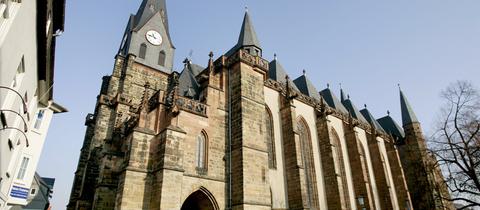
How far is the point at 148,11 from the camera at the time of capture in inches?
1014

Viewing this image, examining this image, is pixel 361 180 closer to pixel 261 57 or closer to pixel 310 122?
pixel 310 122

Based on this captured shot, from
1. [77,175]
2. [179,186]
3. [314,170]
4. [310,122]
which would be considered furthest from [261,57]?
[77,175]

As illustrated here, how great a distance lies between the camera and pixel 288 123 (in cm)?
1622

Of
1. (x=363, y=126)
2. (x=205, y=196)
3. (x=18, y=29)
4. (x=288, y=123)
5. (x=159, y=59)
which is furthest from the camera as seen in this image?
(x=363, y=126)

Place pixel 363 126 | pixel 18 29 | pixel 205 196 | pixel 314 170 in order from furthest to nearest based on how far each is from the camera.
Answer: pixel 363 126, pixel 314 170, pixel 205 196, pixel 18 29

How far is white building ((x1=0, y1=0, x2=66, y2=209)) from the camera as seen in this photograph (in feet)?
19.0

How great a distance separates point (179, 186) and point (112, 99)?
9939 millimetres

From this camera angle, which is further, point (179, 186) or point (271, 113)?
point (271, 113)

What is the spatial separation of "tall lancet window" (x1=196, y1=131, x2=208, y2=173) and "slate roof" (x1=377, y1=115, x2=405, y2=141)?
28.0m

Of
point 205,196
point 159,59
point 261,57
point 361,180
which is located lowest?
point 205,196

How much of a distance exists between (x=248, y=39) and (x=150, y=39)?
9858mm

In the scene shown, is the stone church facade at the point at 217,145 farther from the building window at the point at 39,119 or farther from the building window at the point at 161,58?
the building window at the point at 39,119

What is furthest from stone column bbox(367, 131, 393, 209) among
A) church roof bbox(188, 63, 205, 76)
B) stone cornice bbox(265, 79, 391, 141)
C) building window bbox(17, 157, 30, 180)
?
building window bbox(17, 157, 30, 180)

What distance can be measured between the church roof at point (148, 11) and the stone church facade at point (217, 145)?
0.41 m
